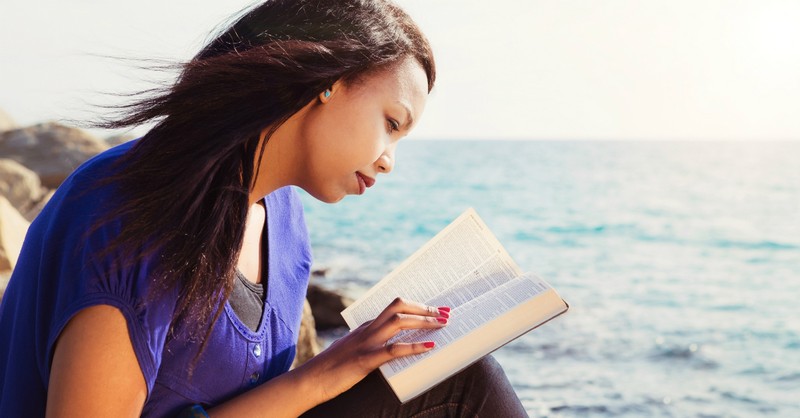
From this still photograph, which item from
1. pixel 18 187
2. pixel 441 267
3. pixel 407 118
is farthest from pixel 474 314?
pixel 18 187

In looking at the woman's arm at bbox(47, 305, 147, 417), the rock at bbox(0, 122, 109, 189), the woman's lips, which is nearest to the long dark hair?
the woman's arm at bbox(47, 305, 147, 417)

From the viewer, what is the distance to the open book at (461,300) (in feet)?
5.43

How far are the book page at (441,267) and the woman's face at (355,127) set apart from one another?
0.31m

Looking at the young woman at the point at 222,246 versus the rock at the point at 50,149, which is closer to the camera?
the young woman at the point at 222,246

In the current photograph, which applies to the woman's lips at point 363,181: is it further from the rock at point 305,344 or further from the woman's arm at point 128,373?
the rock at point 305,344

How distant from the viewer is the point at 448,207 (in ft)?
76.0

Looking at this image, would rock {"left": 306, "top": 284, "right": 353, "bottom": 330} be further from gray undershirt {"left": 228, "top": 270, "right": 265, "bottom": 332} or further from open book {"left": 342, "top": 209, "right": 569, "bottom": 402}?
gray undershirt {"left": 228, "top": 270, "right": 265, "bottom": 332}

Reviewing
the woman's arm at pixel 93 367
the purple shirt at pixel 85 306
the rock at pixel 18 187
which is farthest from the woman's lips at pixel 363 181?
the rock at pixel 18 187

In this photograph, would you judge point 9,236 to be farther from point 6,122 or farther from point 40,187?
point 6,122

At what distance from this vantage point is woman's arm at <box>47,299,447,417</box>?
1305 millimetres

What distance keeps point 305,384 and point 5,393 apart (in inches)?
20.1

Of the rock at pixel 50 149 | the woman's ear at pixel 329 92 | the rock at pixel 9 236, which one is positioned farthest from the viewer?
the rock at pixel 50 149

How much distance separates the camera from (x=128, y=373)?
135 centimetres

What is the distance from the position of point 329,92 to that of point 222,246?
33cm
